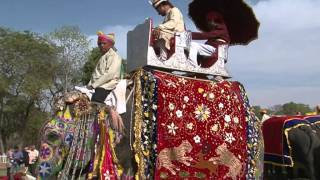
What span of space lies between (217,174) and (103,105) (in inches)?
78.6

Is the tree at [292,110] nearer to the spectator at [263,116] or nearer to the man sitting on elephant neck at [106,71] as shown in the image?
the spectator at [263,116]

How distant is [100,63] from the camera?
278 inches

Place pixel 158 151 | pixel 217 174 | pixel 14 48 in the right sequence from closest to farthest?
pixel 158 151, pixel 217 174, pixel 14 48

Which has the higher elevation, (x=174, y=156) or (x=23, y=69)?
(x=23, y=69)

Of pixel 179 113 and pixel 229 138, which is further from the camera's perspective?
pixel 229 138

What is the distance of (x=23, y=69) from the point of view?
1474 inches

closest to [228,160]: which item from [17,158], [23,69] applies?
[17,158]

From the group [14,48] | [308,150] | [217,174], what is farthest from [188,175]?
[14,48]

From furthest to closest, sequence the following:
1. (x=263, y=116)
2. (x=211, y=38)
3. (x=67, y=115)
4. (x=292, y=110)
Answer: (x=292, y=110), (x=263, y=116), (x=211, y=38), (x=67, y=115)

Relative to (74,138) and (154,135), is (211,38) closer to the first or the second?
(154,135)

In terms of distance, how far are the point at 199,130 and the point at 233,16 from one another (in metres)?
2.56

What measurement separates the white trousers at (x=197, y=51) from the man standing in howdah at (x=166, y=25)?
348 mm

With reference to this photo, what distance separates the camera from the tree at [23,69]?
37.0 m

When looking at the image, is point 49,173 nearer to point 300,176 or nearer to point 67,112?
point 67,112
